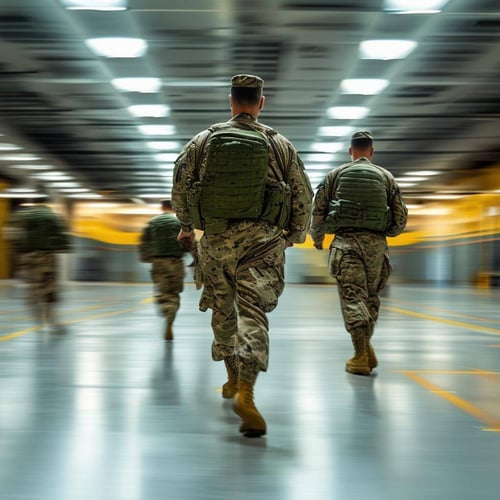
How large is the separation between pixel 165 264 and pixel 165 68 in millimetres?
5780

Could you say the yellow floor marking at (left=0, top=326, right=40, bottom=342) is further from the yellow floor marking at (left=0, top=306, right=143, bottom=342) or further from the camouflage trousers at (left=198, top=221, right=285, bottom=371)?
the camouflage trousers at (left=198, top=221, right=285, bottom=371)

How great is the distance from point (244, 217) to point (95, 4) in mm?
7044

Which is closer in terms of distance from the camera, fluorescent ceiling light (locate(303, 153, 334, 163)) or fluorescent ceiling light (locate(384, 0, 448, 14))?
fluorescent ceiling light (locate(384, 0, 448, 14))

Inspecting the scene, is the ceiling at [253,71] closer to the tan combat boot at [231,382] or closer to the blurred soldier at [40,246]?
the blurred soldier at [40,246]

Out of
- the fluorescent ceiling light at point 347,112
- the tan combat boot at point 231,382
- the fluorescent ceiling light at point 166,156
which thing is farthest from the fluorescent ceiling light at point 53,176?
the tan combat boot at point 231,382

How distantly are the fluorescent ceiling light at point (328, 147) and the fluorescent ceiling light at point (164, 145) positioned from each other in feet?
14.0

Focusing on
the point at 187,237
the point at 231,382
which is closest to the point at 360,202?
the point at 187,237

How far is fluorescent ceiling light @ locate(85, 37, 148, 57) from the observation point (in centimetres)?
1072

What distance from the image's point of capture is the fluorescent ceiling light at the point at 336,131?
17.6 m

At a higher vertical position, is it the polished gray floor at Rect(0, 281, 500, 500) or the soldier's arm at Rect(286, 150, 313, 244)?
the soldier's arm at Rect(286, 150, 313, 244)

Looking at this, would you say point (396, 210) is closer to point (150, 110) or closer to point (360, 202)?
point (360, 202)

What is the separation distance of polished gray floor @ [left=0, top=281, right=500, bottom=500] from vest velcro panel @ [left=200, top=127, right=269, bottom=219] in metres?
1.18

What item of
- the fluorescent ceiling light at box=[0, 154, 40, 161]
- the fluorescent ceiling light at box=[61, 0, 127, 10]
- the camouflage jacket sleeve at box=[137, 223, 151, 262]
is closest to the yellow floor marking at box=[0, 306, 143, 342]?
Result: the camouflage jacket sleeve at box=[137, 223, 151, 262]

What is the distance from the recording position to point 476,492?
2.49 m
